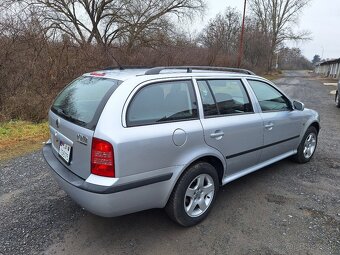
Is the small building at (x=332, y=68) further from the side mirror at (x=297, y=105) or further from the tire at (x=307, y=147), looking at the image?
the side mirror at (x=297, y=105)

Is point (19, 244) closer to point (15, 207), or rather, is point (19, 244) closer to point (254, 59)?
point (15, 207)

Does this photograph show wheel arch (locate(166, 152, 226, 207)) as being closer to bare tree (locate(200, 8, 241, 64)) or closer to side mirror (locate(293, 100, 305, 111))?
side mirror (locate(293, 100, 305, 111))

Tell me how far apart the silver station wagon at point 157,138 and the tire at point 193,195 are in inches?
0.4

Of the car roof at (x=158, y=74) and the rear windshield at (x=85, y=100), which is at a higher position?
the car roof at (x=158, y=74)

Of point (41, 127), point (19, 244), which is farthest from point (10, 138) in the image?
point (19, 244)

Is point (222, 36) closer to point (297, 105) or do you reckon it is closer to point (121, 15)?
point (121, 15)

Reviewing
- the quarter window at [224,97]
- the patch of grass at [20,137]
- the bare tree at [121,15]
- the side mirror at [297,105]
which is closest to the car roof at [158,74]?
the quarter window at [224,97]

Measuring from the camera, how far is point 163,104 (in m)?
2.69

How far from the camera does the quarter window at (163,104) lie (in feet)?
8.16

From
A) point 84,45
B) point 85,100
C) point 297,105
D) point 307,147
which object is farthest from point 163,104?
point 84,45

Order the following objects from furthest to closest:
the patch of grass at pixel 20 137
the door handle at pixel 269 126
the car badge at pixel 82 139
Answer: the patch of grass at pixel 20 137 < the door handle at pixel 269 126 < the car badge at pixel 82 139

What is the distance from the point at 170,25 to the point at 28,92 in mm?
14505

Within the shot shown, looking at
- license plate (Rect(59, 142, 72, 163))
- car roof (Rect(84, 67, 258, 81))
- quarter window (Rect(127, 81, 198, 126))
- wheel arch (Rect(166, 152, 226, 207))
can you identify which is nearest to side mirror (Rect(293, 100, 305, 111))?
car roof (Rect(84, 67, 258, 81))

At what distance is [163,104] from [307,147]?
3268 millimetres
